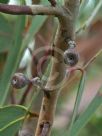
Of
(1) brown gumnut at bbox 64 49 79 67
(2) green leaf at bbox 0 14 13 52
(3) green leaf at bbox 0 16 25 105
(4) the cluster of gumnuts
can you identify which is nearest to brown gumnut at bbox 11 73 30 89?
(4) the cluster of gumnuts

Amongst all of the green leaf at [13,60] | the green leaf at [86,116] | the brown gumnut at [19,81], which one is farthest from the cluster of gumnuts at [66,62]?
the green leaf at [13,60]

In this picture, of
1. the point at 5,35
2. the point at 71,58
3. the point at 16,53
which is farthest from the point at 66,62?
the point at 5,35

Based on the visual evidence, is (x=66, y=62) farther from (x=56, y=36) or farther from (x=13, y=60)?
(x=13, y=60)

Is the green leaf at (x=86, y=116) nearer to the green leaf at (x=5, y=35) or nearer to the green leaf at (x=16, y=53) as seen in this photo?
the green leaf at (x=16, y=53)

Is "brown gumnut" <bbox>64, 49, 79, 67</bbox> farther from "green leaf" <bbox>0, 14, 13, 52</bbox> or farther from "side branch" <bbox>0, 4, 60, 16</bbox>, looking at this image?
"green leaf" <bbox>0, 14, 13, 52</bbox>

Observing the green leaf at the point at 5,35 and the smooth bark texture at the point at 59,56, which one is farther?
the green leaf at the point at 5,35

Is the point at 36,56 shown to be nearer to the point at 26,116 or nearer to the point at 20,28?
the point at 20,28
